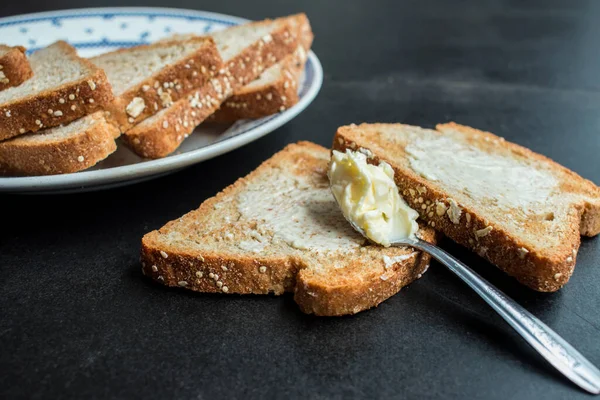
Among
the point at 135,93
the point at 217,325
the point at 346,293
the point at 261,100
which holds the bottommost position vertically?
the point at 217,325

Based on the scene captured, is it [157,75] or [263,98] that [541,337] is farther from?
[157,75]

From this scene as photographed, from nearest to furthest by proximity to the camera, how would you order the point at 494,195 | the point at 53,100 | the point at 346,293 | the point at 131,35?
the point at 346,293 → the point at 494,195 → the point at 53,100 → the point at 131,35

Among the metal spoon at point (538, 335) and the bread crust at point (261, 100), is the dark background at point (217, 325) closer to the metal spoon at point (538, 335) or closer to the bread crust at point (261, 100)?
the metal spoon at point (538, 335)

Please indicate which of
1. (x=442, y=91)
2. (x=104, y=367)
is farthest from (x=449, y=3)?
(x=104, y=367)

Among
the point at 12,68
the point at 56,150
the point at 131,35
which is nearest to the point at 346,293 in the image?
the point at 56,150

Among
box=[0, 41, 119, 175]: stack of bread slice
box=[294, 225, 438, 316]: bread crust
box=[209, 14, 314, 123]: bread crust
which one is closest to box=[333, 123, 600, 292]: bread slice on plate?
box=[294, 225, 438, 316]: bread crust

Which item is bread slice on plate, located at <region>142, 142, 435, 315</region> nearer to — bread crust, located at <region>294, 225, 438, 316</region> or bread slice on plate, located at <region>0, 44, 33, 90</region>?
bread crust, located at <region>294, 225, 438, 316</region>
